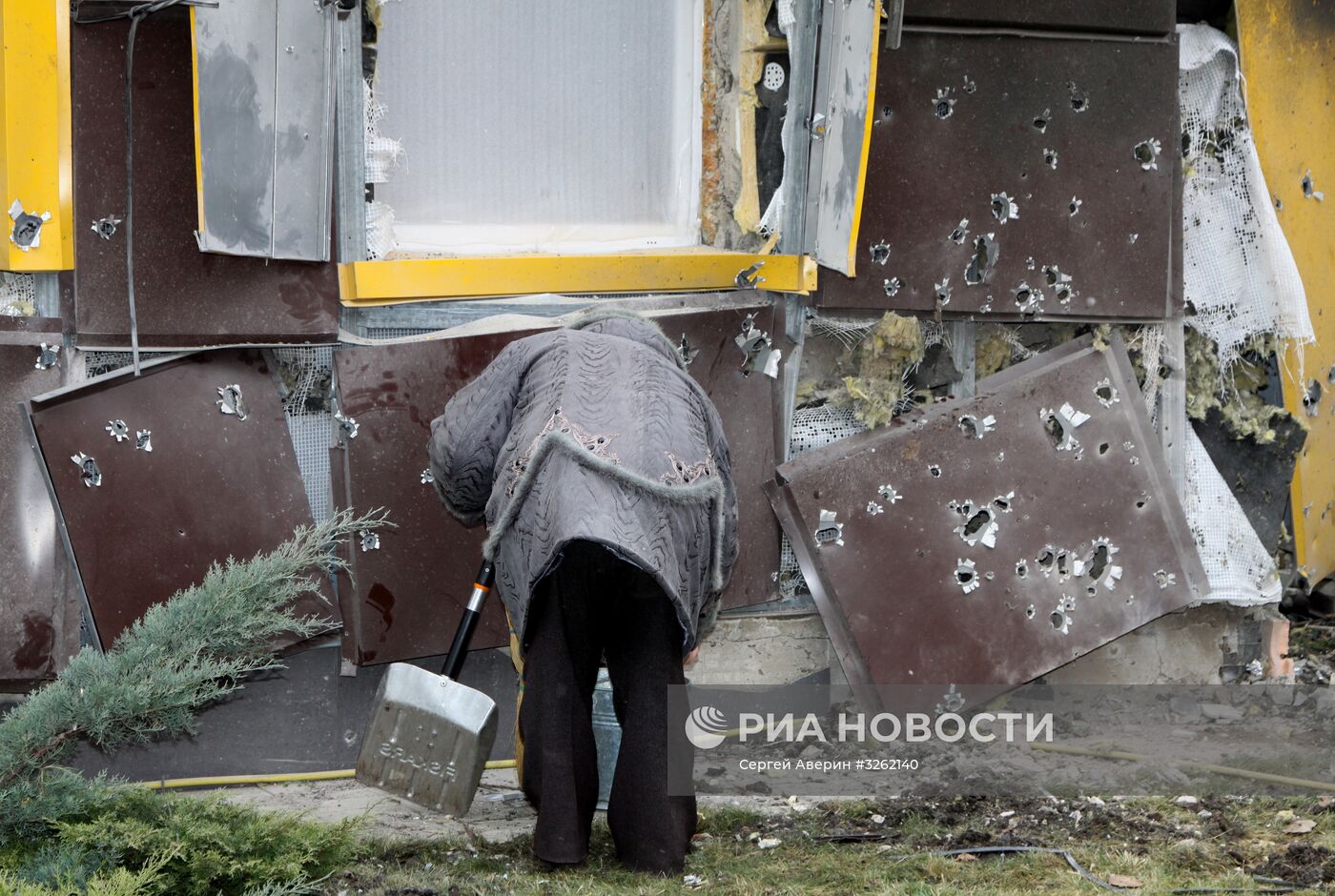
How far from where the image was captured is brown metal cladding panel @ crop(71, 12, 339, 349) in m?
3.39

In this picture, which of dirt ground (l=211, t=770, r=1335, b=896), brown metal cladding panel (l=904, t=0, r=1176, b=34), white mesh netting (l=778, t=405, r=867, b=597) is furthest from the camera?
white mesh netting (l=778, t=405, r=867, b=597)

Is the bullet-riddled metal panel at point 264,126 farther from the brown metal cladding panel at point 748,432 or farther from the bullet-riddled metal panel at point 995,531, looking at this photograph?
the bullet-riddled metal panel at point 995,531

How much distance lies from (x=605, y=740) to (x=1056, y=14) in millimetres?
2652

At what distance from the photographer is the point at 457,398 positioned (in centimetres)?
305

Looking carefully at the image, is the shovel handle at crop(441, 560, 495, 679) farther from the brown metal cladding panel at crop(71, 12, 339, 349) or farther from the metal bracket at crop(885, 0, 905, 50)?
the metal bracket at crop(885, 0, 905, 50)

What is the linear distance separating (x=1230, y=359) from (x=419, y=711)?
3.07 m

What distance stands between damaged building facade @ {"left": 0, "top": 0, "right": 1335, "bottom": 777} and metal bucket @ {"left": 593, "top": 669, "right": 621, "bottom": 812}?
1.90 feet

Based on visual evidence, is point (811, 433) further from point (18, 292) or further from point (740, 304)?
point (18, 292)

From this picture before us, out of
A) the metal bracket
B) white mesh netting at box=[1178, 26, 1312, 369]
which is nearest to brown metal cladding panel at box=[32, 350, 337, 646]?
the metal bracket

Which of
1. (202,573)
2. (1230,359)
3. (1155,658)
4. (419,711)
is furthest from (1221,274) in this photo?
(202,573)

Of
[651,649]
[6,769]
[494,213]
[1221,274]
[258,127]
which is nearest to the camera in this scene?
[6,769]

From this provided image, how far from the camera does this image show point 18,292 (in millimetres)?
3473

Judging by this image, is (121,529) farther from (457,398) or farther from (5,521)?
(457,398)

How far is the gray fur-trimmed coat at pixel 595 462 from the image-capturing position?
2.66m
